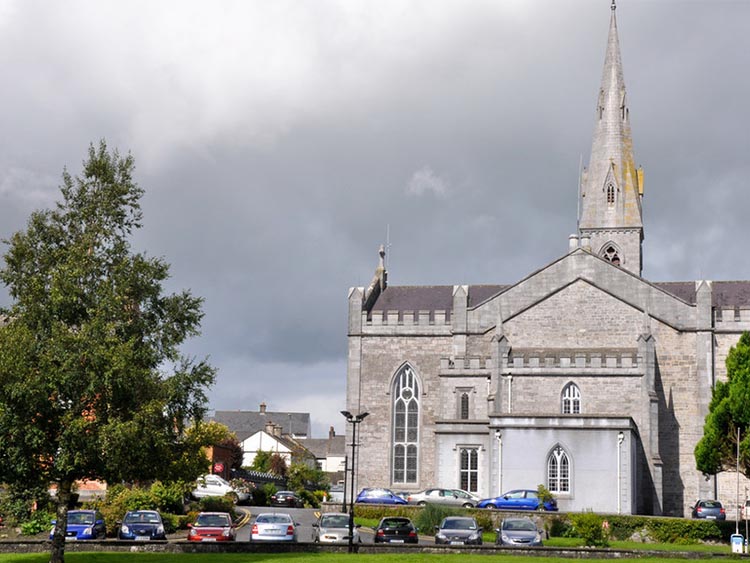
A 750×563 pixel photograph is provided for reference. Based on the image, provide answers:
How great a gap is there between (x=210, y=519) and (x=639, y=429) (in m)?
25.4

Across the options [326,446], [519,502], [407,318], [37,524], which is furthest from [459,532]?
[326,446]

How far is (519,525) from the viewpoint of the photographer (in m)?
39.2

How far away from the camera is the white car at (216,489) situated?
64.1 meters

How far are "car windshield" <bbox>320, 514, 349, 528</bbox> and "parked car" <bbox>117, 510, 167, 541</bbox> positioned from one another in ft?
19.1

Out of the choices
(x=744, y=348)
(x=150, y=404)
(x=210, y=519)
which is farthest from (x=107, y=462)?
(x=744, y=348)

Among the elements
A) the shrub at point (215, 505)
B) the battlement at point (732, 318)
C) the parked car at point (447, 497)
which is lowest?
the shrub at point (215, 505)

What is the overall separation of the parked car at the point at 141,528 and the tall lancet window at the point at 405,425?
25781mm

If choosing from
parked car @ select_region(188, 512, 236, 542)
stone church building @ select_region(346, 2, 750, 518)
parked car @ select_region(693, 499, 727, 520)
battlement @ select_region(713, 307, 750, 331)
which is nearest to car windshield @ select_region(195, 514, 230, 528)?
parked car @ select_region(188, 512, 236, 542)

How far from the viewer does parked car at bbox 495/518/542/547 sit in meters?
37.9

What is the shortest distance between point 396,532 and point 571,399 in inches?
828

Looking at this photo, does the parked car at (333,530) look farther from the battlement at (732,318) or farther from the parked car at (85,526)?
the battlement at (732,318)

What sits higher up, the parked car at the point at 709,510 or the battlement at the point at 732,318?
the battlement at the point at 732,318

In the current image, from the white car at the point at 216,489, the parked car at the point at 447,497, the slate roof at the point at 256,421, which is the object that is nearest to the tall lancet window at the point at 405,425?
the parked car at the point at 447,497

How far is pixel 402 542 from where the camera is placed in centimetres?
3859
